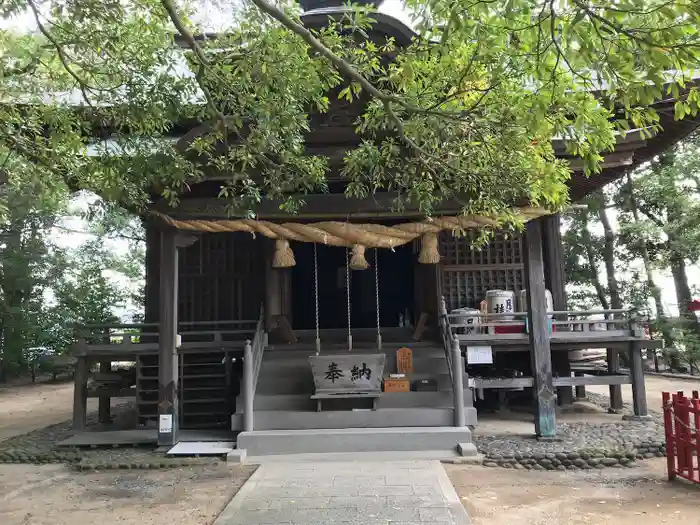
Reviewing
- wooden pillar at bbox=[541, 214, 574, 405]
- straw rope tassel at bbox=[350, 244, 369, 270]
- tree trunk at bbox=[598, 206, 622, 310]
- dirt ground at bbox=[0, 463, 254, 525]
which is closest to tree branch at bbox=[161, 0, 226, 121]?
straw rope tassel at bbox=[350, 244, 369, 270]

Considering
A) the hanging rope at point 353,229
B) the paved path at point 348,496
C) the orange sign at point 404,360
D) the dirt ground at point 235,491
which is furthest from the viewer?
the orange sign at point 404,360

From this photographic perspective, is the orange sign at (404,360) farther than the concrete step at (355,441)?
Yes

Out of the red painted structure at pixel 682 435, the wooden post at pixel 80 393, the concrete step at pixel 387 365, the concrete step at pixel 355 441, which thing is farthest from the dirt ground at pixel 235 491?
the concrete step at pixel 387 365

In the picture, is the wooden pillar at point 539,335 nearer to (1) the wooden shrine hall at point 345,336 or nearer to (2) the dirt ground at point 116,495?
(1) the wooden shrine hall at point 345,336

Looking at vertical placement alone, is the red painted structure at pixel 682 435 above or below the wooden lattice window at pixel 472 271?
below

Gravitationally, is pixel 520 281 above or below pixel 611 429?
above

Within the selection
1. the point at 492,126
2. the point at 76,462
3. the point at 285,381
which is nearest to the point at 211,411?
the point at 285,381

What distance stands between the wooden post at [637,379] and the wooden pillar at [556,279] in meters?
1.47

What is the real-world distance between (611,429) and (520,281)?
11.0 feet

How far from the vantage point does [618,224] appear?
21.0 m

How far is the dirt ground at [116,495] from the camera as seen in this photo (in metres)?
5.41

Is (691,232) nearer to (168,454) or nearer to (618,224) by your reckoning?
(618,224)

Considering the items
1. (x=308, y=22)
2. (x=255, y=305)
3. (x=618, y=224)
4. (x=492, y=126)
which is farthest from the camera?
(x=618, y=224)

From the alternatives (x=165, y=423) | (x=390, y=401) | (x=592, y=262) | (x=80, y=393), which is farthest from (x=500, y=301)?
(x=592, y=262)
